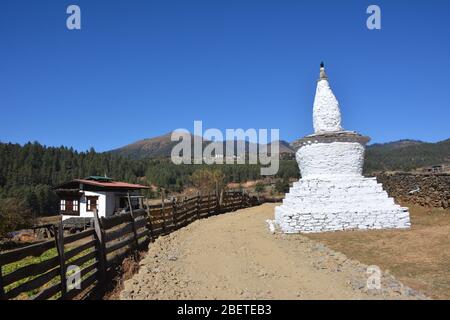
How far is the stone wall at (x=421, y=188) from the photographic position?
58.0ft

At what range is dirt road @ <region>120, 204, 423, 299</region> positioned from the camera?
720cm

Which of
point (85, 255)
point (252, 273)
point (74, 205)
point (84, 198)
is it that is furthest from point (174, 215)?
point (74, 205)

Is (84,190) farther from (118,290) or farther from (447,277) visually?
(447,277)

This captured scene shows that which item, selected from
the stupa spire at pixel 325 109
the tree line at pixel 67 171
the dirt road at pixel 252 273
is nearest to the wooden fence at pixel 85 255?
the dirt road at pixel 252 273

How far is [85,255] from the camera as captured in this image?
7953mm

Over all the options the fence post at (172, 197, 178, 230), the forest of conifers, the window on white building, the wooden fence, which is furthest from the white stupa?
the forest of conifers

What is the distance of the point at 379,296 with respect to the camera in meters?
6.80

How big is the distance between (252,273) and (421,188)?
14.5 metres

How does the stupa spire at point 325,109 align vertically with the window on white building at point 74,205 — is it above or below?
above

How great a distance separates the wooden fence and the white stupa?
5.00 meters

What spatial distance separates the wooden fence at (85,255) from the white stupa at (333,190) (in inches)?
197

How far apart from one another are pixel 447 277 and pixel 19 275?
25.8 feet

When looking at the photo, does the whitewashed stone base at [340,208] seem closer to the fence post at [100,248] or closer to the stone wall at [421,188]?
the stone wall at [421,188]
